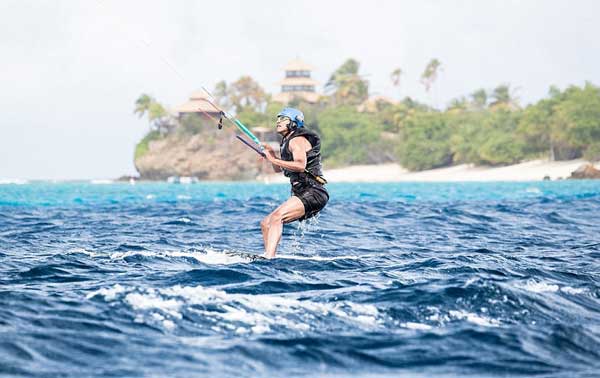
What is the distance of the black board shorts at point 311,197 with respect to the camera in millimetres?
12734

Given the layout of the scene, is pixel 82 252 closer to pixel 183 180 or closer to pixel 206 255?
pixel 206 255

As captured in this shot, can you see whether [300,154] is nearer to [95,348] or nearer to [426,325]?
[426,325]

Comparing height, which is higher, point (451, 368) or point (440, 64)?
point (440, 64)

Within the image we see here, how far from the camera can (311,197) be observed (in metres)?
12.8

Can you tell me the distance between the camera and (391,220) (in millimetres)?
22844

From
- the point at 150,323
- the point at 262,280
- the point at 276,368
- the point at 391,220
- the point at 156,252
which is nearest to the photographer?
the point at 276,368

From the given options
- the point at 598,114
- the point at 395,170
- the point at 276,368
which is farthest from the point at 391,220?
the point at 395,170

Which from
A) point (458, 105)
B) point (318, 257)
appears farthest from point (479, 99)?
point (318, 257)

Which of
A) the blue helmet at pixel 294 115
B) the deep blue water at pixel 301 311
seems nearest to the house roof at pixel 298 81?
the deep blue water at pixel 301 311

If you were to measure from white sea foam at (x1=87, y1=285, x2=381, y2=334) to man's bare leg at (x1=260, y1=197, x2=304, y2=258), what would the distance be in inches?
131

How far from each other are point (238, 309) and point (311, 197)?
459 cm

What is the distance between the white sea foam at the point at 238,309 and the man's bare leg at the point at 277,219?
10.9 feet

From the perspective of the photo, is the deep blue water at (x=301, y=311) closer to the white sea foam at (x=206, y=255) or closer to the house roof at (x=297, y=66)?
the white sea foam at (x=206, y=255)

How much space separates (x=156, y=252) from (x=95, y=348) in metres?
6.85
